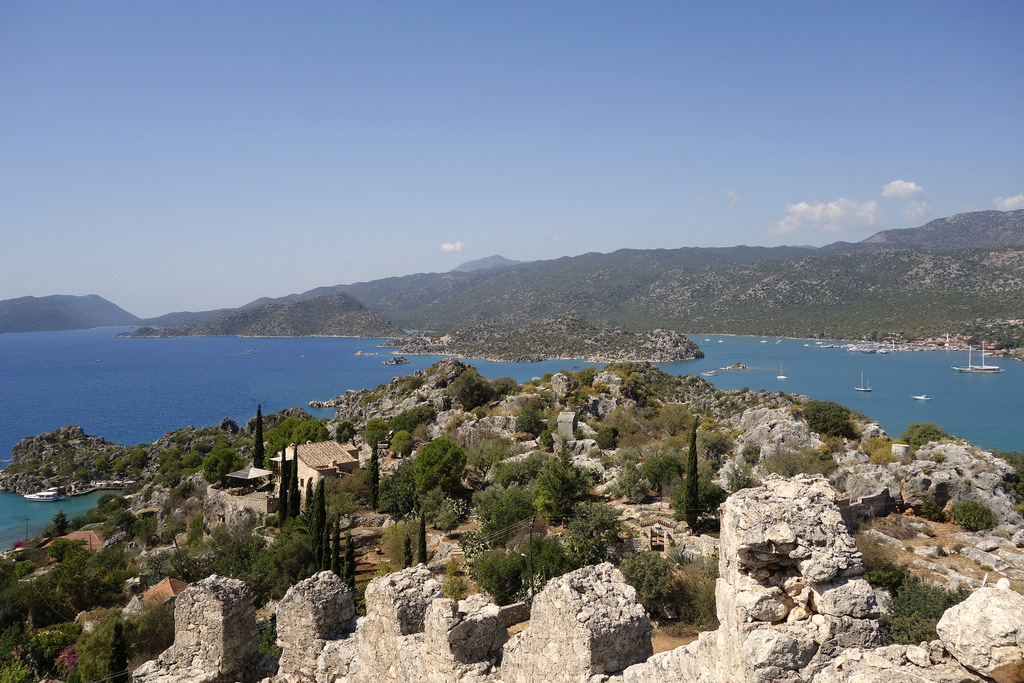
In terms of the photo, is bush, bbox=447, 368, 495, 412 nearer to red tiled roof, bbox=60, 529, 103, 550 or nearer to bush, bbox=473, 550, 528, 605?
red tiled roof, bbox=60, 529, 103, 550

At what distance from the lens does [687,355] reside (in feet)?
455

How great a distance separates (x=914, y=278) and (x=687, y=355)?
237 feet

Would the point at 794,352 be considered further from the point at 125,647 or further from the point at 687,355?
the point at 125,647

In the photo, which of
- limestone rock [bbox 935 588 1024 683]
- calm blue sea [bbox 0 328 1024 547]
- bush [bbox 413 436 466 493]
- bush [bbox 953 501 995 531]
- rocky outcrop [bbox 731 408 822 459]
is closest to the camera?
limestone rock [bbox 935 588 1024 683]

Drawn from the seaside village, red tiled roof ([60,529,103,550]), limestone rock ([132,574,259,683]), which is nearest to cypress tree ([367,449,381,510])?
the seaside village

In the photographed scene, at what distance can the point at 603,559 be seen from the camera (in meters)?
18.0

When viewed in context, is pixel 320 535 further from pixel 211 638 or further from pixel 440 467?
pixel 211 638

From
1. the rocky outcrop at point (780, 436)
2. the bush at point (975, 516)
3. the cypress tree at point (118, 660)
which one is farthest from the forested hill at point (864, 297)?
the cypress tree at point (118, 660)

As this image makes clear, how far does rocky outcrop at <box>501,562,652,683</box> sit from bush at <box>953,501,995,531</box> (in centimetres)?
2189

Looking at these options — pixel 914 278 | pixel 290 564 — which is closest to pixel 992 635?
pixel 290 564

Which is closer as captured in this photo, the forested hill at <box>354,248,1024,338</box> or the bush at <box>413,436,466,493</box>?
the bush at <box>413,436,466,493</box>

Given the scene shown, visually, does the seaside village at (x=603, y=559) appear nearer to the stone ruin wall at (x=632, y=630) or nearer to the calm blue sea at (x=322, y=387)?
the stone ruin wall at (x=632, y=630)

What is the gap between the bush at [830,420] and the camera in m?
34.4

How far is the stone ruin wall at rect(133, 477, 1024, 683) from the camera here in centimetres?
415
